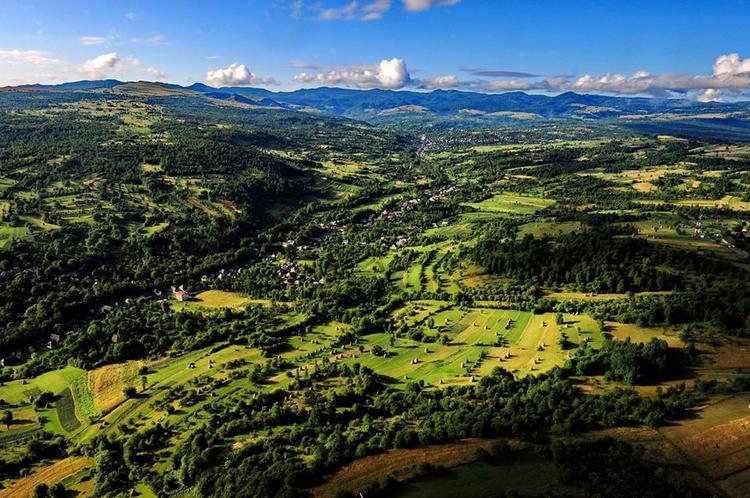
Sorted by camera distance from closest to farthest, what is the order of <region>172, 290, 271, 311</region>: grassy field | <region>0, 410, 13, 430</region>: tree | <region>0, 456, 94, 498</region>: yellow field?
<region>0, 456, 94, 498</region>: yellow field, <region>0, 410, 13, 430</region>: tree, <region>172, 290, 271, 311</region>: grassy field

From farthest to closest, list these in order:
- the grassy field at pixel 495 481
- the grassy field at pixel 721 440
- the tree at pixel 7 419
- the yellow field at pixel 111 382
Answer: the yellow field at pixel 111 382 → the tree at pixel 7 419 → the grassy field at pixel 721 440 → the grassy field at pixel 495 481

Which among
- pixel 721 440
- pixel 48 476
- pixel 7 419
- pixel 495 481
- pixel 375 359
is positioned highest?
pixel 721 440

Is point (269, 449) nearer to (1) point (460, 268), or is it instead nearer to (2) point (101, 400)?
(2) point (101, 400)

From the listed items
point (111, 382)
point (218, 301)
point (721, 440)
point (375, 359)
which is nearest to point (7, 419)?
point (111, 382)

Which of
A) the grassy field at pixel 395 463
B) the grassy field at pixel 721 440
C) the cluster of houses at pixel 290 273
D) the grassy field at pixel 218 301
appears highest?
the grassy field at pixel 721 440

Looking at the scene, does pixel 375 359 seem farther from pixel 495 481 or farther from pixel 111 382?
pixel 111 382

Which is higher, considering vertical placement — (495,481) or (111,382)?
(495,481)

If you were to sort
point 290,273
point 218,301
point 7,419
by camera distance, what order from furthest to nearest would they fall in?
point 290,273 → point 218,301 → point 7,419

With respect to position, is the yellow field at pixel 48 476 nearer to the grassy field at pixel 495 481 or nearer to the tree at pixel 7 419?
the tree at pixel 7 419

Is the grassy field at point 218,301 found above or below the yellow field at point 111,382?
above

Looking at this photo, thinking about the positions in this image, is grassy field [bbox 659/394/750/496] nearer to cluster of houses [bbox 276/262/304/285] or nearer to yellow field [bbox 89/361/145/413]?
yellow field [bbox 89/361/145/413]

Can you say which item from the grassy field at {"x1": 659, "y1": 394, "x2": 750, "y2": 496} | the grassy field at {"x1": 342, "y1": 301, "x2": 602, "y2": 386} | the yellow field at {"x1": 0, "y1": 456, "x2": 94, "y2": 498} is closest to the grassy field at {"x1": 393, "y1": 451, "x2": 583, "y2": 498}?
the grassy field at {"x1": 659, "y1": 394, "x2": 750, "y2": 496}

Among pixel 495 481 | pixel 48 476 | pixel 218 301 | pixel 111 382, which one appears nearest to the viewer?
pixel 495 481

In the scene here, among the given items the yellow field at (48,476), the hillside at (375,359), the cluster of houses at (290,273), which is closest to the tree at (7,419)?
the hillside at (375,359)
